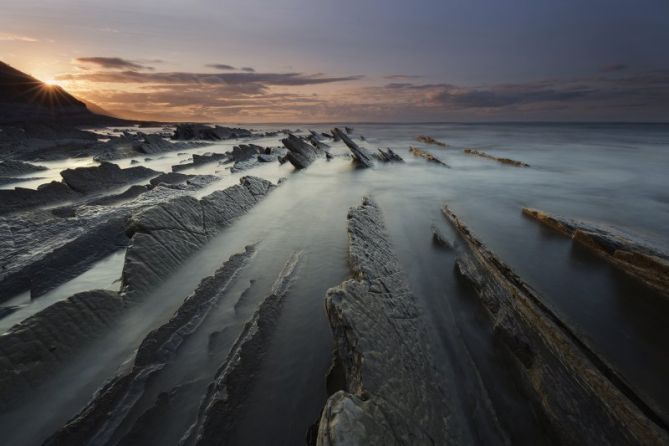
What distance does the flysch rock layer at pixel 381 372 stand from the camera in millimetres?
2131

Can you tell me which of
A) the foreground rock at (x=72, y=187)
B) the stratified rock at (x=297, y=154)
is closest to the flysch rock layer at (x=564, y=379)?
the foreground rock at (x=72, y=187)

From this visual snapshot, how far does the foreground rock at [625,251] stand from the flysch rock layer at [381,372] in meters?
4.22

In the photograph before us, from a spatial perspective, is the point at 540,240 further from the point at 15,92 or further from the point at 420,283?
the point at 15,92

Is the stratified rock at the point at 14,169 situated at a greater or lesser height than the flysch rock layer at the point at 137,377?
lesser

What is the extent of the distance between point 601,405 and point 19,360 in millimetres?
5654

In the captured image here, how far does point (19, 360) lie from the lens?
10.3 ft

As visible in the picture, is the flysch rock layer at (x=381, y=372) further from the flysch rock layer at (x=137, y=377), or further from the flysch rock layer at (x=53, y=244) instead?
the flysch rock layer at (x=53, y=244)

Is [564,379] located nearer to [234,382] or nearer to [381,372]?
[381,372]

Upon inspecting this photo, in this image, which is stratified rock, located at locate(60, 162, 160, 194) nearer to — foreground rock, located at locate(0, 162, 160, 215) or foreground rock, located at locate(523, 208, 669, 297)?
foreground rock, located at locate(0, 162, 160, 215)

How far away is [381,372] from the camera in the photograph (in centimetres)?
277

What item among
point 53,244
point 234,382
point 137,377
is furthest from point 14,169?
point 234,382

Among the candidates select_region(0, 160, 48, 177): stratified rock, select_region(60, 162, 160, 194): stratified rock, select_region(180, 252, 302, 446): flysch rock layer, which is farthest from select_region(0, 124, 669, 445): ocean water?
select_region(0, 160, 48, 177): stratified rock

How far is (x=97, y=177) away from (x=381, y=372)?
506 inches

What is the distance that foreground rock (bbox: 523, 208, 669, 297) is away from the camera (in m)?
5.04
